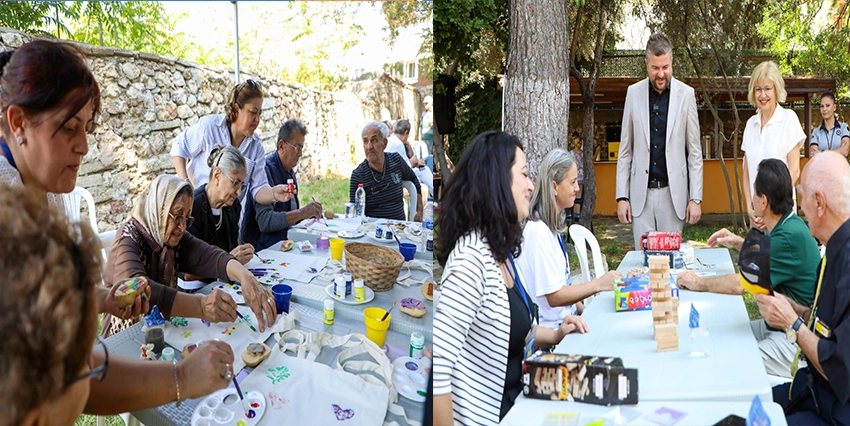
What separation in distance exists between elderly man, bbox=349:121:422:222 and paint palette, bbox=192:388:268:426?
179cm

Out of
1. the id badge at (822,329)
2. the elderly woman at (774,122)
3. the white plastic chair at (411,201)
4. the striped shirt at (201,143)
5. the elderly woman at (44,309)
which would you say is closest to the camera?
the elderly woman at (44,309)

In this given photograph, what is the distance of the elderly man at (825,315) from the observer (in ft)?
4.92

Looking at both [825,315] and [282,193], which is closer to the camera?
[825,315]

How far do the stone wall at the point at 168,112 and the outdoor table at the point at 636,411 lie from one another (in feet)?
4.40

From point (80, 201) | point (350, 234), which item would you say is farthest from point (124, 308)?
point (350, 234)

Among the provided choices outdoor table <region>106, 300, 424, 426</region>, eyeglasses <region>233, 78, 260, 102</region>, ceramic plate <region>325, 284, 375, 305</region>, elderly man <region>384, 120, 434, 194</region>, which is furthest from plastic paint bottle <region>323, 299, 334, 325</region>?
eyeglasses <region>233, 78, 260, 102</region>

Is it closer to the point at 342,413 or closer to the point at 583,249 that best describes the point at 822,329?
the point at 342,413

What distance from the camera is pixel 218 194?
2695mm

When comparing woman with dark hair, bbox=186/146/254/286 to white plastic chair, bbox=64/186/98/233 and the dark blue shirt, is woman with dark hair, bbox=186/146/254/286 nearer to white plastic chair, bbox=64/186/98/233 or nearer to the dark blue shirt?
white plastic chair, bbox=64/186/98/233

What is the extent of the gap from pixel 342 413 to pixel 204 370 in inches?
14.3

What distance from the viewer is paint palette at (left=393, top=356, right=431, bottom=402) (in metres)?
1.53

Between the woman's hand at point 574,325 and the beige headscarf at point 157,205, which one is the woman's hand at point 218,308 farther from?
the woman's hand at point 574,325

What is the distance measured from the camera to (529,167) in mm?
4316

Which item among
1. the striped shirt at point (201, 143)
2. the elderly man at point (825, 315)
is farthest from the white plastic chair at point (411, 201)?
the elderly man at point (825, 315)
